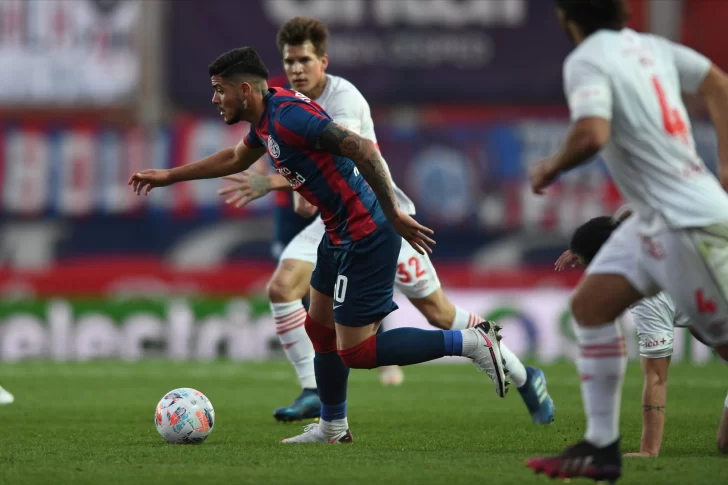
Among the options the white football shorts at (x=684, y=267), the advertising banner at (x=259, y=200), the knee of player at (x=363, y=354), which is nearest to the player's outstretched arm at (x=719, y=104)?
the white football shorts at (x=684, y=267)

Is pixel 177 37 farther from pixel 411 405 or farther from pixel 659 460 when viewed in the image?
pixel 659 460

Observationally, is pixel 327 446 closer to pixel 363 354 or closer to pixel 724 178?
pixel 363 354

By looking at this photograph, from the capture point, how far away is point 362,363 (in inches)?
245

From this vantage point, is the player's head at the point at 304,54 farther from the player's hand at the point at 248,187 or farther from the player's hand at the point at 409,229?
the player's hand at the point at 409,229

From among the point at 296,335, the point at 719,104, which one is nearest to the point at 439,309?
the point at 296,335

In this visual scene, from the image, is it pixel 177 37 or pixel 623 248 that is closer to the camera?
pixel 623 248

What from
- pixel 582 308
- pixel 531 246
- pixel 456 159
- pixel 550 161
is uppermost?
pixel 550 161

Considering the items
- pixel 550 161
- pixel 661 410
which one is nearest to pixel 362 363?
pixel 661 410

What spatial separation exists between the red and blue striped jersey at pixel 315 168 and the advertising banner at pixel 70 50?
14890 mm

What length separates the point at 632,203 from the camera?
16.2 ft

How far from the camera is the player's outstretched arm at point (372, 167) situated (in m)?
5.71

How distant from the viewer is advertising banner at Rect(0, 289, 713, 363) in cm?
1514

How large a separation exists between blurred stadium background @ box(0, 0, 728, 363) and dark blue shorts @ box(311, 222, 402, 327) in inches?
529

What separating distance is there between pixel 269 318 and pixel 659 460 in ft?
32.4
